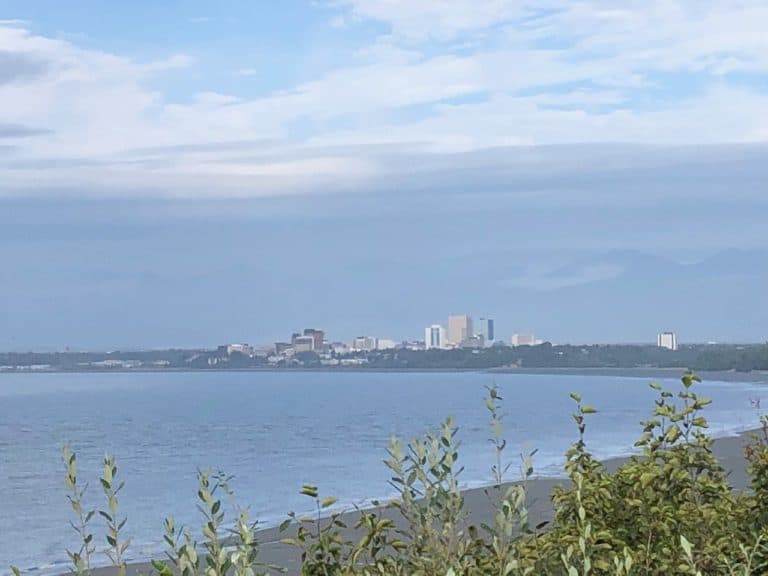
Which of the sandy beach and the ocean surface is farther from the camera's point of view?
the ocean surface

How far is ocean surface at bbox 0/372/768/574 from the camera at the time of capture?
2500 centimetres

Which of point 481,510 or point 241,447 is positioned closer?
point 481,510

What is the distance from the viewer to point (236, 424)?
6397cm

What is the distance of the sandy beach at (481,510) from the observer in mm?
13758

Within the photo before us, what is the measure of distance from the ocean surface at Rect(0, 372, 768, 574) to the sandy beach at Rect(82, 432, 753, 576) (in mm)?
1303

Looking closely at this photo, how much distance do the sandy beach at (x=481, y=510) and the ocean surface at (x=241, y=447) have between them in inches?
51.3

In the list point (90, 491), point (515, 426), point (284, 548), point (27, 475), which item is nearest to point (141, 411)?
point (515, 426)

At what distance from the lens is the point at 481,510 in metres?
21.0

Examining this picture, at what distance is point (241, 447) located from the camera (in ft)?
154

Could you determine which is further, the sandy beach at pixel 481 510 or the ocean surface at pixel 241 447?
the ocean surface at pixel 241 447

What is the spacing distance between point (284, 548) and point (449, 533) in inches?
526

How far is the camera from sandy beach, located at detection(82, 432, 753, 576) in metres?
13.8

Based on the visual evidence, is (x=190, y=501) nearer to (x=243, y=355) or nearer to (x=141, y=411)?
(x=141, y=411)

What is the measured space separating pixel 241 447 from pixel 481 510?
2669 cm
